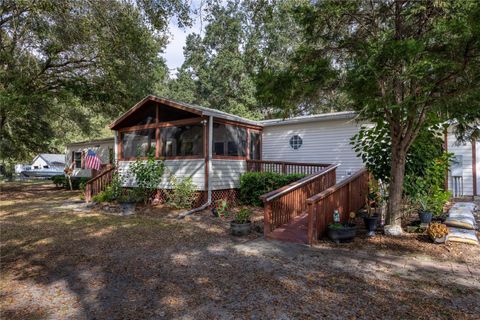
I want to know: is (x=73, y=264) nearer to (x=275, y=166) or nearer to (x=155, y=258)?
(x=155, y=258)

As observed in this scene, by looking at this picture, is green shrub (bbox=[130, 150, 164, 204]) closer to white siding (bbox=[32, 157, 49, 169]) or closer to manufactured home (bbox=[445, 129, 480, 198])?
manufactured home (bbox=[445, 129, 480, 198])

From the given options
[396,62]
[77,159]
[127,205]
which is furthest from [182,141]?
[77,159]

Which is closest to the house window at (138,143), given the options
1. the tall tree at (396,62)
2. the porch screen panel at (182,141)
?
the porch screen panel at (182,141)

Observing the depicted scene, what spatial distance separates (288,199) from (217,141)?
163 inches

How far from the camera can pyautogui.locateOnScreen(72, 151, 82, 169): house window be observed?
776 inches

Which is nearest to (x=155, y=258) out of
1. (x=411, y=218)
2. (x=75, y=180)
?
(x=411, y=218)

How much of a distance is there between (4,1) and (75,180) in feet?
37.6

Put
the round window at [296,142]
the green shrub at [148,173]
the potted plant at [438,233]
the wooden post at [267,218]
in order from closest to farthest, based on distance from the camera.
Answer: the potted plant at [438,233] < the wooden post at [267,218] < the green shrub at [148,173] < the round window at [296,142]

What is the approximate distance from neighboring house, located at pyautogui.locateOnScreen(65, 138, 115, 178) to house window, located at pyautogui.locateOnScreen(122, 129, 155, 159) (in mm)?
5786

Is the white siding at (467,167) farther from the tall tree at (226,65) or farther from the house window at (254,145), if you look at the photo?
the tall tree at (226,65)

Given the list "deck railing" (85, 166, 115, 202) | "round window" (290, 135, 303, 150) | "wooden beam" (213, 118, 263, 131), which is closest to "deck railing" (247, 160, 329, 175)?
"round window" (290, 135, 303, 150)

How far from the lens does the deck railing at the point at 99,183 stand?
38.5 ft

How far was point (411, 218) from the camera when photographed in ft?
22.0

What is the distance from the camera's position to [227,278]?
13.1ft
